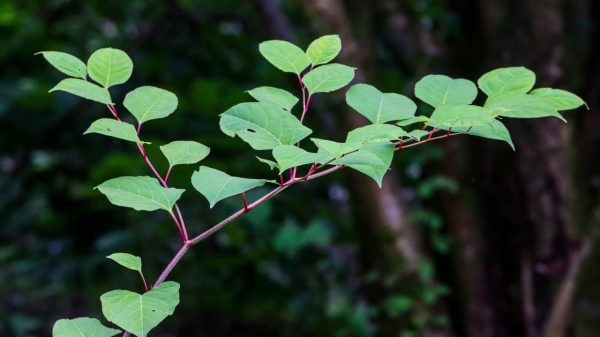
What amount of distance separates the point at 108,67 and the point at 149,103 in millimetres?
41

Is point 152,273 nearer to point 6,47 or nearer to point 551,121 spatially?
point 6,47

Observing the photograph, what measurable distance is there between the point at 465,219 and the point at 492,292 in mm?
202

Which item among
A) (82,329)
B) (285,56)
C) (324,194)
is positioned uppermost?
(285,56)

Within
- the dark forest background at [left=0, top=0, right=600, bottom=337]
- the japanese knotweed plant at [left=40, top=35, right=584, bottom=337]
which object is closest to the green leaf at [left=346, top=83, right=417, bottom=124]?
the japanese knotweed plant at [left=40, top=35, right=584, bottom=337]

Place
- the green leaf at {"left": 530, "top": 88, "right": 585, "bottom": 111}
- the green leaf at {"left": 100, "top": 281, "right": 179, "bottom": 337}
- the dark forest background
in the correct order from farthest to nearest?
the dark forest background < the green leaf at {"left": 530, "top": 88, "right": 585, "bottom": 111} < the green leaf at {"left": 100, "top": 281, "right": 179, "bottom": 337}

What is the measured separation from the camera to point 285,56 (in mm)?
568

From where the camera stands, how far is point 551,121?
1.76 meters

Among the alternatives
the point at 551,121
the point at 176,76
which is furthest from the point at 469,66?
the point at 176,76

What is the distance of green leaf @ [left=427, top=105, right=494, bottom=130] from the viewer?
1.57 ft

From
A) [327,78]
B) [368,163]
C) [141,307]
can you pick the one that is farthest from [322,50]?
[141,307]

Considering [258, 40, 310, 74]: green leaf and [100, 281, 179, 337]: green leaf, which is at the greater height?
[258, 40, 310, 74]: green leaf

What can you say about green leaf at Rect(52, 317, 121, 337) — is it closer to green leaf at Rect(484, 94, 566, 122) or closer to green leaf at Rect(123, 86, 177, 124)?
green leaf at Rect(123, 86, 177, 124)

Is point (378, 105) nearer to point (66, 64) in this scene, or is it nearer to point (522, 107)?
point (522, 107)

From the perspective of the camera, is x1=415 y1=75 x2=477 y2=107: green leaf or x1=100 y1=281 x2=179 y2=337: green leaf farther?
x1=415 y1=75 x2=477 y2=107: green leaf
